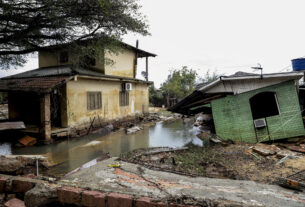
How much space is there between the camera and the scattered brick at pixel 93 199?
2.29 m

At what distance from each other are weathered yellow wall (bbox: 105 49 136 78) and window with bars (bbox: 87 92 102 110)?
6.45ft

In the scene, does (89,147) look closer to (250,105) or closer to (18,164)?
(18,164)

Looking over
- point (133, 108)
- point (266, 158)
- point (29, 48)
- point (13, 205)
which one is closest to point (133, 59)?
point (133, 108)

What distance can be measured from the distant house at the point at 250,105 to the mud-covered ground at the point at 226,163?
1.14m

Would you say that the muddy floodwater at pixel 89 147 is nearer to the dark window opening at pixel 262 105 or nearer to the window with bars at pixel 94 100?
the window with bars at pixel 94 100

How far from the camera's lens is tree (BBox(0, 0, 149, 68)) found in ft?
22.5

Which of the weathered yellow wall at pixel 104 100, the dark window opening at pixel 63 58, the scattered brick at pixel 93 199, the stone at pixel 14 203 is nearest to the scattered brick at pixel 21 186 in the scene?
the stone at pixel 14 203

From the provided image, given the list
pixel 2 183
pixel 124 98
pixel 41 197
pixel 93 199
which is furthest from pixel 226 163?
pixel 124 98

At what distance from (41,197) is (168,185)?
1.98 meters

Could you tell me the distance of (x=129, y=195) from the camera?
7.64 ft

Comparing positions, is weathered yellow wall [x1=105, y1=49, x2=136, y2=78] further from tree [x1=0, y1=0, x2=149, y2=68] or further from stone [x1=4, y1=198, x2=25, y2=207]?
stone [x1=4, y1=198, x2=25, y2=207]

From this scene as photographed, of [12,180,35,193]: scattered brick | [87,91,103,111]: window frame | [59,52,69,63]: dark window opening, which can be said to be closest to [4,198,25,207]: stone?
[12,180,35,193]: scattered brick

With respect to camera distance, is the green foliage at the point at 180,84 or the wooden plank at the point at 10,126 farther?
the green foliage at the point at 180,84

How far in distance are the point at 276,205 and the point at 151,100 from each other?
2790 centimetres
